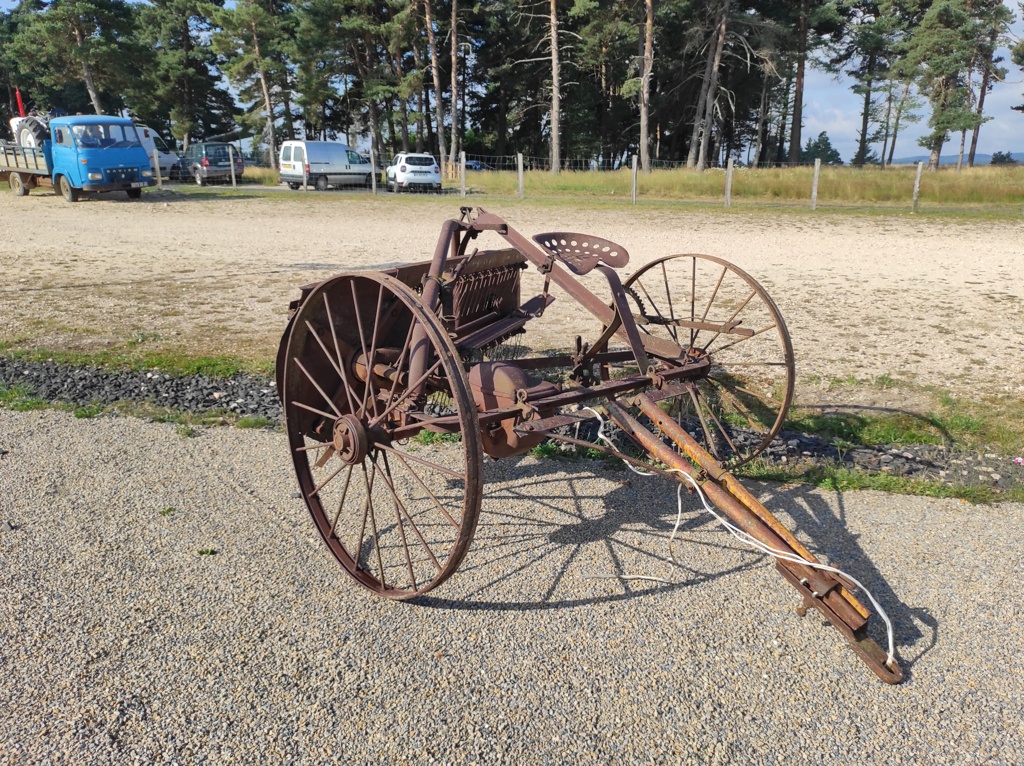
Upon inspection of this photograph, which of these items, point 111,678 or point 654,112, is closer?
point 111,678

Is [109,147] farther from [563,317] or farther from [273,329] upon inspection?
[563,317]

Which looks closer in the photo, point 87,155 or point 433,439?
point 433,439

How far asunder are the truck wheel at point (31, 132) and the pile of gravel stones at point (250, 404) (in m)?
18.3

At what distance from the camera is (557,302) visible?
8.60m

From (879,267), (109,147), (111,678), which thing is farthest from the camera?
(109,147)

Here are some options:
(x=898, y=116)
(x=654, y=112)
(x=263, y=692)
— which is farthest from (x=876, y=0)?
(x=263, y=692)

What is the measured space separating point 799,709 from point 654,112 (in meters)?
41.1

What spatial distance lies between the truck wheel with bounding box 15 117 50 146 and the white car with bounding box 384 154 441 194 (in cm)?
1058

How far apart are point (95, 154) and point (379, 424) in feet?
67.3

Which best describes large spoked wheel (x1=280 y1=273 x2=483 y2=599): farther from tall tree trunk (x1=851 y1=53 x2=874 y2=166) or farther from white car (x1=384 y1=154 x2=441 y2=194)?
tall tree trunk (x1=851 y1=53 x2=874 y2=166)

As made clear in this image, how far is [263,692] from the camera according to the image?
259 cm

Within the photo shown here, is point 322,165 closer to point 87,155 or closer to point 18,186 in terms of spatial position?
point 87,155

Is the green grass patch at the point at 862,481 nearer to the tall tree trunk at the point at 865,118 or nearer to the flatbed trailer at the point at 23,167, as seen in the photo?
the flatbed trailer at the point at 23,167

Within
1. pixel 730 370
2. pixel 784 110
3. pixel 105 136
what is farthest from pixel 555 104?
pixel 730 370
